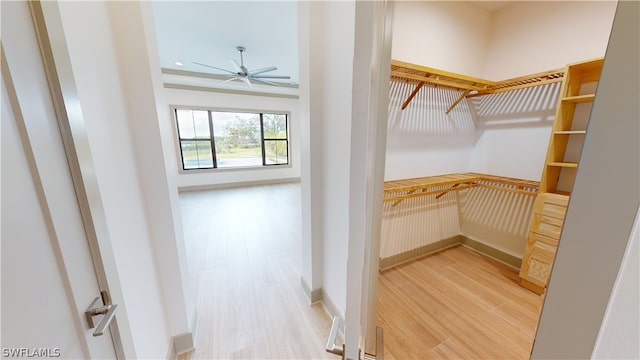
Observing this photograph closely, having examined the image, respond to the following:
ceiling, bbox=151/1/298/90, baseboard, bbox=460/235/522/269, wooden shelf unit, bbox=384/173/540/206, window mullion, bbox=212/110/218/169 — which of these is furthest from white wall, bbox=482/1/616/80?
window mullion, bbox=212/110/218/169

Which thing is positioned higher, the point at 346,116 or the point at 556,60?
the point at 556,60

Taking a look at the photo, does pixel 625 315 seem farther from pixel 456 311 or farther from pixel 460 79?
pixel 460 79

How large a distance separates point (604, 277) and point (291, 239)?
2.94 meters

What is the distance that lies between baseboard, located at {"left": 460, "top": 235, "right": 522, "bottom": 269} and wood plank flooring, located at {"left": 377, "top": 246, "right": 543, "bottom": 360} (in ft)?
0.28

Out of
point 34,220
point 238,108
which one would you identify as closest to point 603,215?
point 34,220

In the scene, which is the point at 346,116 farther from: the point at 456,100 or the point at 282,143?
the point at 282,143

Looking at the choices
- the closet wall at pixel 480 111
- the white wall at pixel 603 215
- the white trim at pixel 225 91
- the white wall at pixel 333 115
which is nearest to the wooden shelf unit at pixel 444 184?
the closet wall at pixel 480 111

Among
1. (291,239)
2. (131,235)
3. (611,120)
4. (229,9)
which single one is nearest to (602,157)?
(611,120)

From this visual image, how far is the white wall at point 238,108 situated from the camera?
519cm

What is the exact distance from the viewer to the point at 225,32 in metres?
3.02

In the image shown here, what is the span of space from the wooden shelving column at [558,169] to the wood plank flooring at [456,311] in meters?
0.31

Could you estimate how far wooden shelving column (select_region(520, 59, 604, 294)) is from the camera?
66.1 inches

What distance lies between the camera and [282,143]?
670 centimetres

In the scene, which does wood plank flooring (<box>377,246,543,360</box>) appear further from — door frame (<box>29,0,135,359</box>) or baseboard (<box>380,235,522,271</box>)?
door frame (<box>29,0,135,359</box>)
